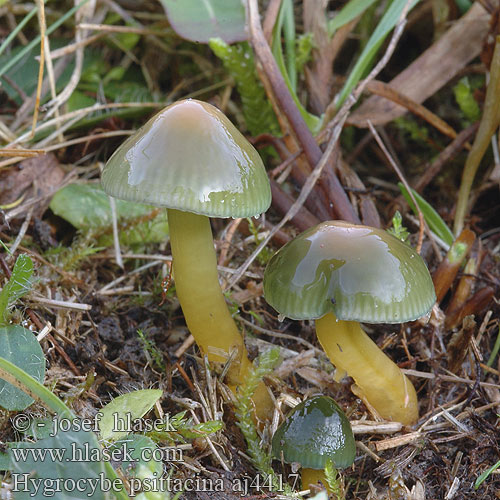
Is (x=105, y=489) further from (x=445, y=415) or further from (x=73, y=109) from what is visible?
(x=73, y=109)

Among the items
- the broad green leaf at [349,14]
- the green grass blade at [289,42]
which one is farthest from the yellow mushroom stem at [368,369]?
A: the broad green leaf at [349,14]

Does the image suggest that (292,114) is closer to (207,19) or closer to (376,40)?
(376,40)

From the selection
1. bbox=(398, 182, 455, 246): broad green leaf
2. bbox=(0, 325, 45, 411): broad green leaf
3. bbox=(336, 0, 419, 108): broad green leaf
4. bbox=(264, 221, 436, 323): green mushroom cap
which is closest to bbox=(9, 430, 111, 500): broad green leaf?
bbox=(0, 325, 45, 411): broad green leaf

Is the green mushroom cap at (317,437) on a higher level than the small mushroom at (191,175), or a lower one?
lower

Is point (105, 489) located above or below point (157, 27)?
below

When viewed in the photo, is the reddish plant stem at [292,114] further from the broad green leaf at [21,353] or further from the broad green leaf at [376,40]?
the broad green leaf at [21,353]

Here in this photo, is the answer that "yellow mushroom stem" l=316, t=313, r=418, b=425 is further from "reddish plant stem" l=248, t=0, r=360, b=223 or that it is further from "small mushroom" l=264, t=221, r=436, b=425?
"reddish plant stem" l=248, t=0, r=360, b=223

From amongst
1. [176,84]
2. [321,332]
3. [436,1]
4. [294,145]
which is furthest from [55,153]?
[436,1]
